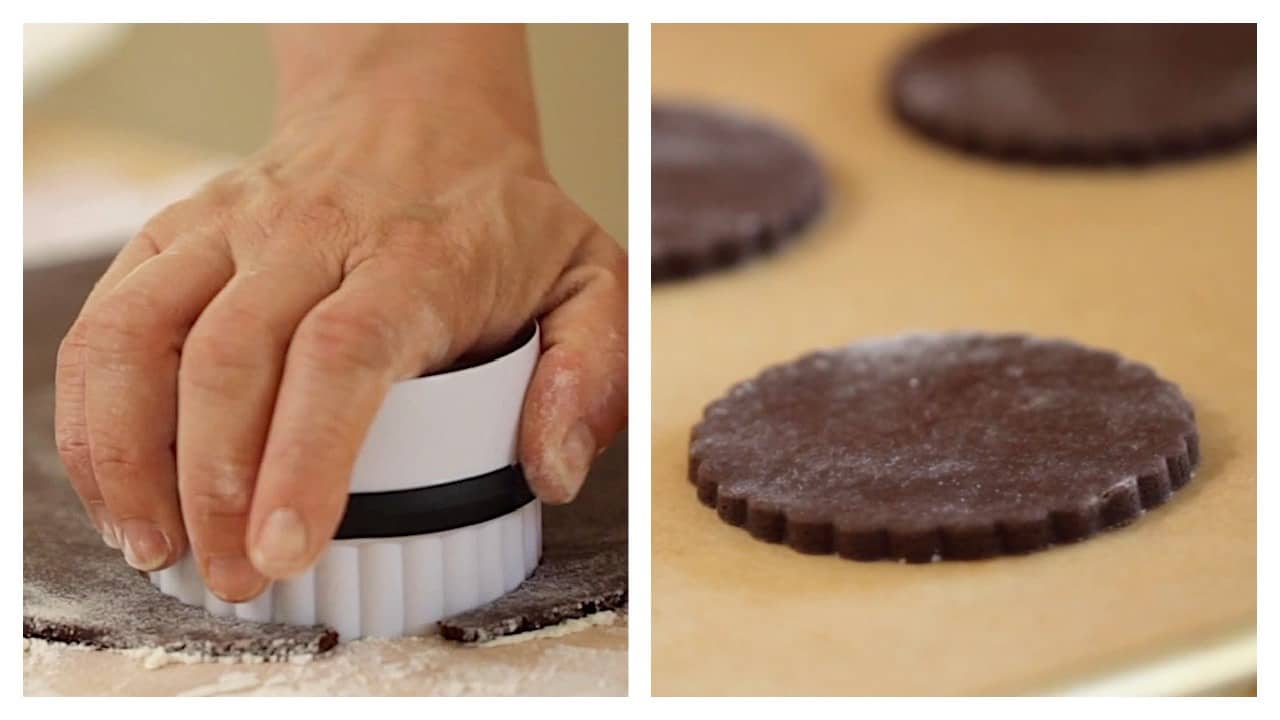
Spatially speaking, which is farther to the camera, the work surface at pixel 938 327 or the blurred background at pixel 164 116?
the blurred background at pixel 164 116

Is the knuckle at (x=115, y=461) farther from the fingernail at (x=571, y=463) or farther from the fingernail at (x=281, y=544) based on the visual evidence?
the fingernail at (x=571, y=463)

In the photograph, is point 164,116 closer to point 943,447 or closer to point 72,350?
point 72,350

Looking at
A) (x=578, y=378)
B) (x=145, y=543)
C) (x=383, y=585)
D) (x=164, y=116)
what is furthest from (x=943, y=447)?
(x=164, y=116)

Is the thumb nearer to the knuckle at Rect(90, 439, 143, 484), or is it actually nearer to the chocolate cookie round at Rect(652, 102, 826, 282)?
the knuckle at Rect(90, 439, 143, 484)

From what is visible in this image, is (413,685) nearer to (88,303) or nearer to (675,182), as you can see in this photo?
(88,303)

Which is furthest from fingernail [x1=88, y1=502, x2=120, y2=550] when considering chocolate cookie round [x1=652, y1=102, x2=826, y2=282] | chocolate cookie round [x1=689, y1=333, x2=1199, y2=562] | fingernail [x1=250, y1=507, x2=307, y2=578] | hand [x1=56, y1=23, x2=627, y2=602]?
chocolate cookie round [x1=652, y1=102, x2=826, y2=282]

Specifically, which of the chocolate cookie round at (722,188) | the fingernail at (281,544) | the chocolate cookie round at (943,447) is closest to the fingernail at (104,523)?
the fingernail at (281,544)

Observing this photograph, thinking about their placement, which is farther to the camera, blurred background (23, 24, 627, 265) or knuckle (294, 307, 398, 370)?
blurred background (23, 24, 627, 265)

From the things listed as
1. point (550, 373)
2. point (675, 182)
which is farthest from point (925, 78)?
point (550, 373)
